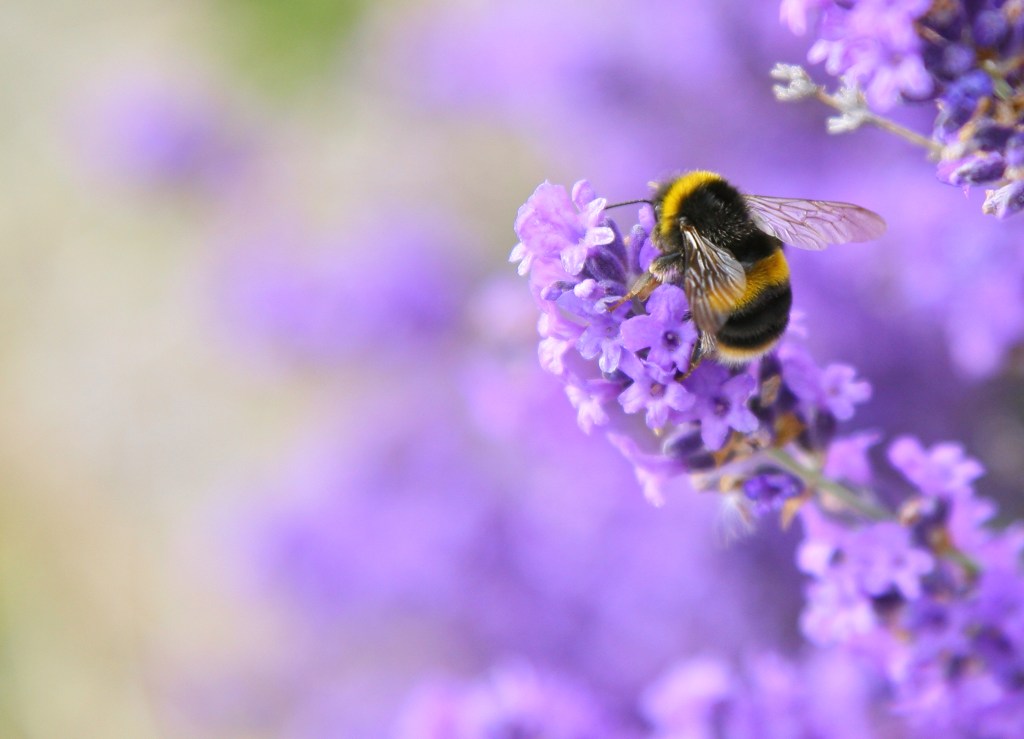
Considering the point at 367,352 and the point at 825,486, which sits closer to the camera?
the point at 825,486

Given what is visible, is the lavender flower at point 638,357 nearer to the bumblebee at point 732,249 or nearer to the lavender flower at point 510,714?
the bumblebee at point 732,249

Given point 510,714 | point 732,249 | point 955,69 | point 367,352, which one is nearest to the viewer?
point 955,69

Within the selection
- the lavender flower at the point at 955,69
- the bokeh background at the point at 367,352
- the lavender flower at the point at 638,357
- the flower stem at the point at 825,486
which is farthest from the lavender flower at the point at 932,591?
the bokeh background at the point at 367,352

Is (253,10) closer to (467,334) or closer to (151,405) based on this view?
(151,405)

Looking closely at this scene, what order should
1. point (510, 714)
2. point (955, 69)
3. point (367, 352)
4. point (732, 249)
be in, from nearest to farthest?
point (955, 69) < point (732, 249) < point (510, 714) < point (367, 352)

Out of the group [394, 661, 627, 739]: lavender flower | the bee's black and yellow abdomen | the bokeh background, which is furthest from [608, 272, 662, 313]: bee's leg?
[394, 661, 627, 739]: lavender flower

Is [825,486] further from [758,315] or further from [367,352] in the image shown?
[367,352]

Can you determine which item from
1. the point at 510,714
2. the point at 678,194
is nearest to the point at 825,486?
the point at 678,194
